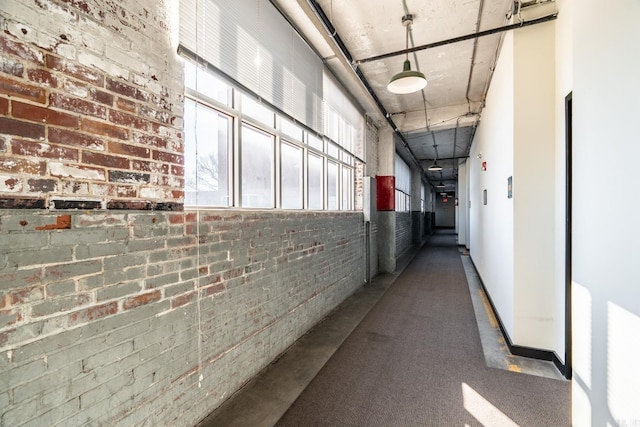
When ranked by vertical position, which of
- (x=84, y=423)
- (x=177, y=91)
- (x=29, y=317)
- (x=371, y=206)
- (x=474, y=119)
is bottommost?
(x=84, y=423)

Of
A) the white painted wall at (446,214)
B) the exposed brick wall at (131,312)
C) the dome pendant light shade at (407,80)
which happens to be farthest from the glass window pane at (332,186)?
the white painted wall at (446,214)

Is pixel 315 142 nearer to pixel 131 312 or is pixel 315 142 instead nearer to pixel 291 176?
pixel 291 176

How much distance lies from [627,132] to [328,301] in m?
3.78

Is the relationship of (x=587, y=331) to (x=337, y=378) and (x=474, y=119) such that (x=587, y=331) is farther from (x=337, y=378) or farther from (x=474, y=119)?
(x=474, y=119)

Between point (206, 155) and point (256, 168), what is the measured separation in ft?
2.25

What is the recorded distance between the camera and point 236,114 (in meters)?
2.64

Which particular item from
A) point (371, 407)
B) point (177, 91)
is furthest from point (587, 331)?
point (177, 91)

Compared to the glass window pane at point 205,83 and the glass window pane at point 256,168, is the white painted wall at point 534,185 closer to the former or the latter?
the glass window pane at point 256,168

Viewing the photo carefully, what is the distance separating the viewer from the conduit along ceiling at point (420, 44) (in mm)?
3281

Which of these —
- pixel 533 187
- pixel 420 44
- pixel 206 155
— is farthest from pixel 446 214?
pixel 206 155

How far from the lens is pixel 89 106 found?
146cm

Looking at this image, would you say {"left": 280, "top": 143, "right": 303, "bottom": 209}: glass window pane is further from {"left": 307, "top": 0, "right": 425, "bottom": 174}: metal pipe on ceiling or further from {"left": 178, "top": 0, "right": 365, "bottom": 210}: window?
{"left": 307, "top": 0, "right": 425, "bottom": 174}: metal pipe on ceiling

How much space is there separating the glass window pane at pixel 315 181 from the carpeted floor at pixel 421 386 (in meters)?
1.88

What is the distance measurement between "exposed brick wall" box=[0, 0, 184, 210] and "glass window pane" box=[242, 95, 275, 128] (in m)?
0.84
